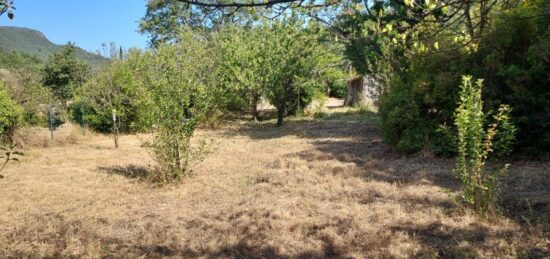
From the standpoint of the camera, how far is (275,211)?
502cm

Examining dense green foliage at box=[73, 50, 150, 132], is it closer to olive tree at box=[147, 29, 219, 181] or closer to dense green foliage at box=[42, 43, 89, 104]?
olive tree at box=[147, 29, 219, 181]

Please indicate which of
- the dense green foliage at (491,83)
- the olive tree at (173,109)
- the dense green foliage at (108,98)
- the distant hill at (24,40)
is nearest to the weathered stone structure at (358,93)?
the dense green foliage at (108,98)

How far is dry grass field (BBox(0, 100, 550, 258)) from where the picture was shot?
4.05 metres

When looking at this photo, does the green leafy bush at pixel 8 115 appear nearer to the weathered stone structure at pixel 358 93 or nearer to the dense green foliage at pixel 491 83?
the dense green foliage at pixel 491 83

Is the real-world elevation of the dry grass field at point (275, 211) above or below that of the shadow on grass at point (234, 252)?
above

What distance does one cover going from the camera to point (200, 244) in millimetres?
4297

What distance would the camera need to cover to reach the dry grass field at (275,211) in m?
4.05

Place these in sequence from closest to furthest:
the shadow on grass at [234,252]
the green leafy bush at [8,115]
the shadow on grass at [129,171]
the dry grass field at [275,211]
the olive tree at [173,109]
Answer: the shadow on grass at [234,252], the dry grass field at [275,211], the olive tree at [173,109], the shadow on grass at [129,171], the green leafy bush at [8,115]

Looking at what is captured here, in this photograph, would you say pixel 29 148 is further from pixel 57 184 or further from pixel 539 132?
pixel 539 132

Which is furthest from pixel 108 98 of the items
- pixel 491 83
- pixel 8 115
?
pixel 491 83

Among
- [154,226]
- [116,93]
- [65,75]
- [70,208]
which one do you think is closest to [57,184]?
[70,208]

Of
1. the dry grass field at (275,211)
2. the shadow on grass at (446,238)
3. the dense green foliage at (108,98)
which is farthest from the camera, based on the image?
the dense green foliage at (108,98)

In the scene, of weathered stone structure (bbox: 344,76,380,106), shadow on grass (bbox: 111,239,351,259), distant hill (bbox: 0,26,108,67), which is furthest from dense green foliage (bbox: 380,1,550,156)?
distant hill (bbox: 0,26,108,67)

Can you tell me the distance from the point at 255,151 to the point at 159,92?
330 cm
